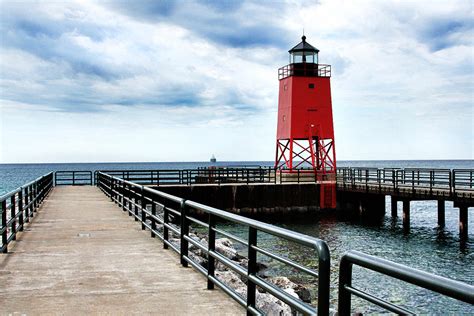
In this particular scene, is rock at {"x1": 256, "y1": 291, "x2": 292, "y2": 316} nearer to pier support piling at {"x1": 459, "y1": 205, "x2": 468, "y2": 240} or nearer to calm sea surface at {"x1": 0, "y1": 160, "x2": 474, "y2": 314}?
calm sea surface at {"x1": 0, "y1": 160, "x2": 474, "y2": 314}

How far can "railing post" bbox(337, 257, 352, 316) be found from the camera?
11.7ft

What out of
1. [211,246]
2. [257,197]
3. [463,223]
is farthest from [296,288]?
[257,197]

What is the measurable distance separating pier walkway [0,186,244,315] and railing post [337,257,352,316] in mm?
2656

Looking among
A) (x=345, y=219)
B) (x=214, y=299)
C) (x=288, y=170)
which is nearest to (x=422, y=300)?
(x=214, y=299)

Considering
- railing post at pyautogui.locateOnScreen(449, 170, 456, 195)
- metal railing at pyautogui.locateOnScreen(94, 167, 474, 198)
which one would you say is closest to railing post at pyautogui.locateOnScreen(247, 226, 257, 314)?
railing post at pyautogui.locateOnScreen(449, 170, 456, 195)

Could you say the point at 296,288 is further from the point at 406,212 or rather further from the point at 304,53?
the point at 304,53

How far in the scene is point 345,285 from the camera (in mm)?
3580

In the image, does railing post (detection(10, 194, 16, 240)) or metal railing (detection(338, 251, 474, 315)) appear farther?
railing post (detection(10, 194, 16, 240))

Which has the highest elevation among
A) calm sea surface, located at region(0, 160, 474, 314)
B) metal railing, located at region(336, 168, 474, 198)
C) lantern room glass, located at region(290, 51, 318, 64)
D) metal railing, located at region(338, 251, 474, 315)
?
lantern room glass, located at region(290, 51, 318, 64)

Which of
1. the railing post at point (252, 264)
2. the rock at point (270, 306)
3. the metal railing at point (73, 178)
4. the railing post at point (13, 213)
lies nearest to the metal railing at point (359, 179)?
the metal railing at point (73, 178)

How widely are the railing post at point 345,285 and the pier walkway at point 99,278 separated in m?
2.66

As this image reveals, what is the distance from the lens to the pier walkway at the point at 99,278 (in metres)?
6.41

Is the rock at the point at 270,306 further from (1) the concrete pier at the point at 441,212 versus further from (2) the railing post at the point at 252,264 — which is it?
(1) the concrete pier at the point at 441,212

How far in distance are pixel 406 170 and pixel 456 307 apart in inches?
845
